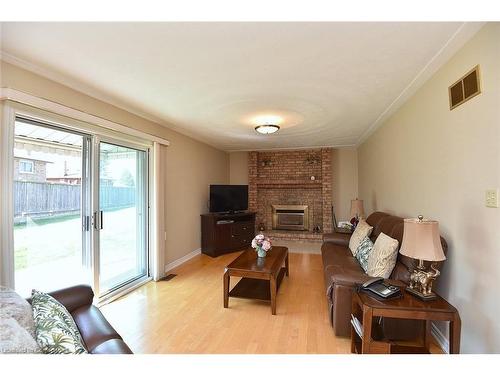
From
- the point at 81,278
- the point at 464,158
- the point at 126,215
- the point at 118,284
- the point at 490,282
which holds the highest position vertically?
the point at 464,158

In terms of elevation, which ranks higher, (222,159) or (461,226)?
(222,159)

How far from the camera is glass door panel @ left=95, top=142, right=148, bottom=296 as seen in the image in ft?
8.94

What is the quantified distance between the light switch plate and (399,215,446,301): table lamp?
11.6 inches

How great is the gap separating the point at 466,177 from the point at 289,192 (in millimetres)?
4496

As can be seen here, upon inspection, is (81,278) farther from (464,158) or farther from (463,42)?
(463,42)

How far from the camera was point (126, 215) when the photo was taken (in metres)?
3.12

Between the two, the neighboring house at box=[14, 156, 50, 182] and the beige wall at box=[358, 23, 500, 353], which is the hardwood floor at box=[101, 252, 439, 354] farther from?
the neighboring house at box=[14, 156, 50, 182]

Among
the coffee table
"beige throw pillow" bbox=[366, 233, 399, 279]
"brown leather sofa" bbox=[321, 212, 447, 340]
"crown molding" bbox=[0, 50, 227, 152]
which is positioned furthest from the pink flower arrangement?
Result: "crown molding" bbox=[0, 50, 227, 152]

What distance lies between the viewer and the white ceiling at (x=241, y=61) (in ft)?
4.74

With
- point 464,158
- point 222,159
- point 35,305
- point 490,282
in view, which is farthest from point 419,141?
point 222,159

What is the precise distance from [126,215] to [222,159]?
3247 mm

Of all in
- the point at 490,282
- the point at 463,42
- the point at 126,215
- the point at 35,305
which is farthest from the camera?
the point at 126,215

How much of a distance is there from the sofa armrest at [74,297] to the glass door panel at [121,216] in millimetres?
1099

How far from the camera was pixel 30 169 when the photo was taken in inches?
80.4
